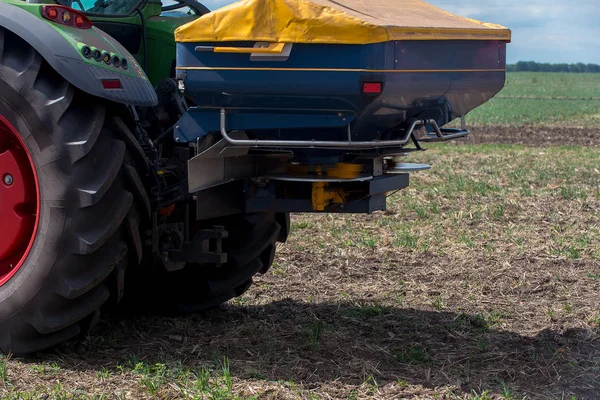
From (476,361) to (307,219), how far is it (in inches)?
Answer: 166

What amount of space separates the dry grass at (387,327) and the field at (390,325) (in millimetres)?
13

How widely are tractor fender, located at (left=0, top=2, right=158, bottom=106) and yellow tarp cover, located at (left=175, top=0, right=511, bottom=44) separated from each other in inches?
14.8

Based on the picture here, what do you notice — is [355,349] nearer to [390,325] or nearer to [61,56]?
[390,325]

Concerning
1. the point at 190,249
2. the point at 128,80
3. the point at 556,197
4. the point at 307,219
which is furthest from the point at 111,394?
the point at 556,197

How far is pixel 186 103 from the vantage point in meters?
5.11

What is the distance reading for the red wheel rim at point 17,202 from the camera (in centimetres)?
435

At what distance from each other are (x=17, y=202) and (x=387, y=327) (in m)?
2.14

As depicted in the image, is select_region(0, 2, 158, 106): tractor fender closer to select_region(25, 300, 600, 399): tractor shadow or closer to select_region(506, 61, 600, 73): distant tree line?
select_region(25, 300, 600, 399): tractor shadow

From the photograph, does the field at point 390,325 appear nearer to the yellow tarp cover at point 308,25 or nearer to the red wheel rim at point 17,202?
the red wheel rim at point 17,202

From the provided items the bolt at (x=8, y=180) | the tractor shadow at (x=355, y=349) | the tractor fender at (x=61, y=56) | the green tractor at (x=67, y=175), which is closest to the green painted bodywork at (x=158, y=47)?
the green tractor at (x=67, y=175)

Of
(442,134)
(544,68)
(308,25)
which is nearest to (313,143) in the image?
(308,25)

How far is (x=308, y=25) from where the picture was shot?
4.04 metres

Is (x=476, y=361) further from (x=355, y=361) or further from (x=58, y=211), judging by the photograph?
(x=58, y=211)

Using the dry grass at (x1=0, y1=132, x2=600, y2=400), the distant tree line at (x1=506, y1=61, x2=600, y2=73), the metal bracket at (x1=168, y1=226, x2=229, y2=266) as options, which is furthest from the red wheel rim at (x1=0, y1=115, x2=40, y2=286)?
the distant tree line at (x1=506, y1=61, x2=600, y2=73)
